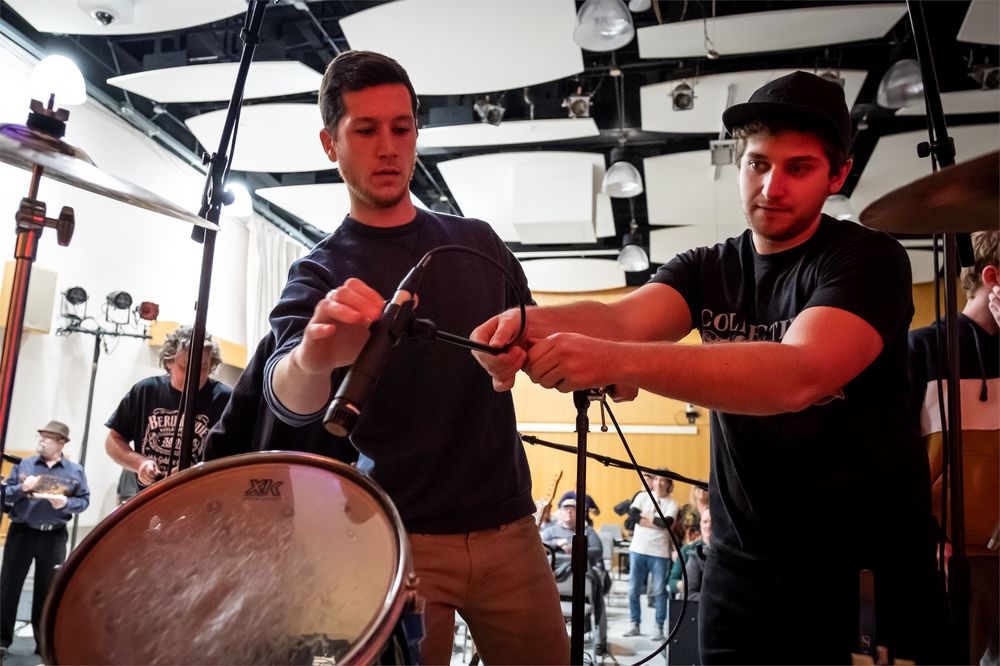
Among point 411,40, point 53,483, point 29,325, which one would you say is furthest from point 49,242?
point 411,40

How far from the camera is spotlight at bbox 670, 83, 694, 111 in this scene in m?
6.26

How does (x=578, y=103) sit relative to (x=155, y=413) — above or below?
above

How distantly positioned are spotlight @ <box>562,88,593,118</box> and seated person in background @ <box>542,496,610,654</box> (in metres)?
3.54

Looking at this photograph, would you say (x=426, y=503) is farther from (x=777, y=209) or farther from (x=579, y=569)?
(x=777, y=209)

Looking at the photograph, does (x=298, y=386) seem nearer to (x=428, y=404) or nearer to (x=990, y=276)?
(x=428, y=404)

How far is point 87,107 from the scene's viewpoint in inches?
265

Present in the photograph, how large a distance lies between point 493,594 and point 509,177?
7.28 m

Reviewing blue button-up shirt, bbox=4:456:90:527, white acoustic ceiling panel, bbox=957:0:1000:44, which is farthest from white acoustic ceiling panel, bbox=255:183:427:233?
white acoustic ceiling panel, bbox=957:0:1000:44

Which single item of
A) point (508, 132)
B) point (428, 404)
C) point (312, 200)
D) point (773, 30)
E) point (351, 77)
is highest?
point (773, 30)

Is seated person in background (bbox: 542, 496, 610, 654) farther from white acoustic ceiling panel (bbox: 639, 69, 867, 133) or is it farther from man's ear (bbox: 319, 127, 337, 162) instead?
man's ear (bbox: 319, 127, 337, 162)

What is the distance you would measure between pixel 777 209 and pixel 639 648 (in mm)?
6214

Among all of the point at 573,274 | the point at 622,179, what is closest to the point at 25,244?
the point at 622,179

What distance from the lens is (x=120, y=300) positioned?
689cm

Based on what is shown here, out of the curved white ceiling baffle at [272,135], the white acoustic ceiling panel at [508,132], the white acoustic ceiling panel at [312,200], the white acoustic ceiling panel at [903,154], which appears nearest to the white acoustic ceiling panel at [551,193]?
the white acoustic ceiling panel at [508,132]
